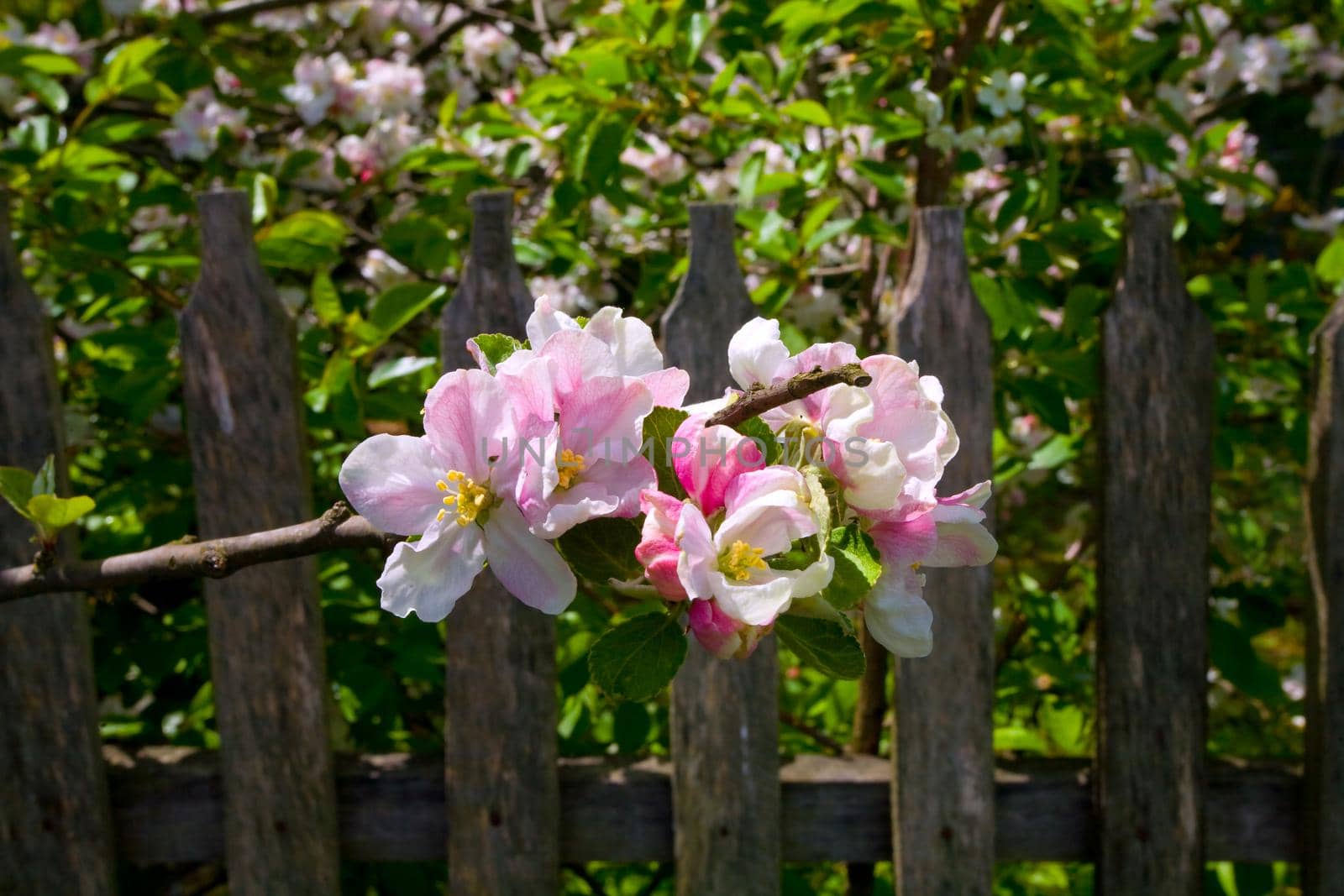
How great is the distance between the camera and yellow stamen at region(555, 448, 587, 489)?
58 cm

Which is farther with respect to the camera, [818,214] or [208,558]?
[818,214]

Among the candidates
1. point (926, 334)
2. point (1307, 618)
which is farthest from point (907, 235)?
point (1307, 618)

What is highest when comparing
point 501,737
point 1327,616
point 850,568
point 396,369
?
point 396,369

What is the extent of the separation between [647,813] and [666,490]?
1.15m

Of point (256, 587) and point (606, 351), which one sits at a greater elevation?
point (606, 351)

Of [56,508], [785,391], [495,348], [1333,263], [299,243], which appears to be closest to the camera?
[785,391]

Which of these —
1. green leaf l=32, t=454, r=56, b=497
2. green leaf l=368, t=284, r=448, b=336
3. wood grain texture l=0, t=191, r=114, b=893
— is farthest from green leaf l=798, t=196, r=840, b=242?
green leaf l=32, t=454, r=56, b=497

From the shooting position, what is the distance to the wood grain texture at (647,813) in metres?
1.64

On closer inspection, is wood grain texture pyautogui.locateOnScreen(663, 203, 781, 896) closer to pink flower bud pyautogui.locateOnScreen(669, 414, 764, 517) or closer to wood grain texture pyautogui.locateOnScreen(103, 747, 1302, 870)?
wood grain texture pyautogui.locateOnScreen(103, 747, 1302, 870)

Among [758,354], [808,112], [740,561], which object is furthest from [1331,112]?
[740,561]

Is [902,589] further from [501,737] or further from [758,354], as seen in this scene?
[501,737]

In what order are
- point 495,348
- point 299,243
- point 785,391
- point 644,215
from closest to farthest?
1. point 785,391
2. point 495,348
3. point 299,243
4. point 644,215

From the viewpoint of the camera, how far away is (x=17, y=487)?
2.59 ft

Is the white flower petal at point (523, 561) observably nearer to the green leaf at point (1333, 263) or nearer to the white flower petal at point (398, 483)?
the white flower petal at point (398, 483)
